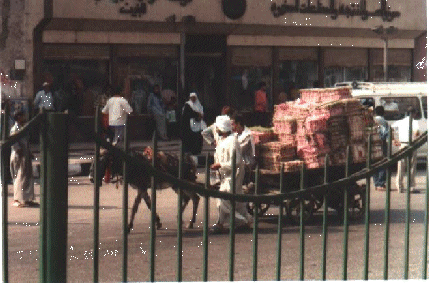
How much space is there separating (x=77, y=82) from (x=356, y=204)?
15.0m

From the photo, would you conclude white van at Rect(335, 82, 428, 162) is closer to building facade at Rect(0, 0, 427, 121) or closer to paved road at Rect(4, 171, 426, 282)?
paved road at Rect(4, 171, 426, 282)

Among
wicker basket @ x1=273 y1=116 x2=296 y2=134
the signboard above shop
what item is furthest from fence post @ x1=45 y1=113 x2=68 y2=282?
the signboard above shop

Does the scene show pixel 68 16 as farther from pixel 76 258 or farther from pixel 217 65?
pixel 76 258

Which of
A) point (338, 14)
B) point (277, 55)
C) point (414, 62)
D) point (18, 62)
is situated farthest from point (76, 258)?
point (414, 62)

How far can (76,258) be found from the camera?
1110 cm

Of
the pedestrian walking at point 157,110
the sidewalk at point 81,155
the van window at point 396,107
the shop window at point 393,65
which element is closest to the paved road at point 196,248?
the sidewalk at point 81,155

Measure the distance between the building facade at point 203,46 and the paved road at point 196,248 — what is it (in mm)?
12417

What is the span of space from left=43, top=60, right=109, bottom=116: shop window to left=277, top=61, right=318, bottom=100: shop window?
6581 millimetres

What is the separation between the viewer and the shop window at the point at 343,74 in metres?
35.0

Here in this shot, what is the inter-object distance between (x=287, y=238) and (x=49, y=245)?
28.1 feet

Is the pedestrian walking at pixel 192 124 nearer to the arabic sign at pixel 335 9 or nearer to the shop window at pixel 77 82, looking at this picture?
the shop window at pixel 77 82

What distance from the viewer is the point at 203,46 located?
31.5 m

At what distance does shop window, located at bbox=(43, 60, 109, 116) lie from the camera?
92.1 ft

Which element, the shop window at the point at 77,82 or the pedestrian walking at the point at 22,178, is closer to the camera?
the pedestrian walking at the point at 22,178
